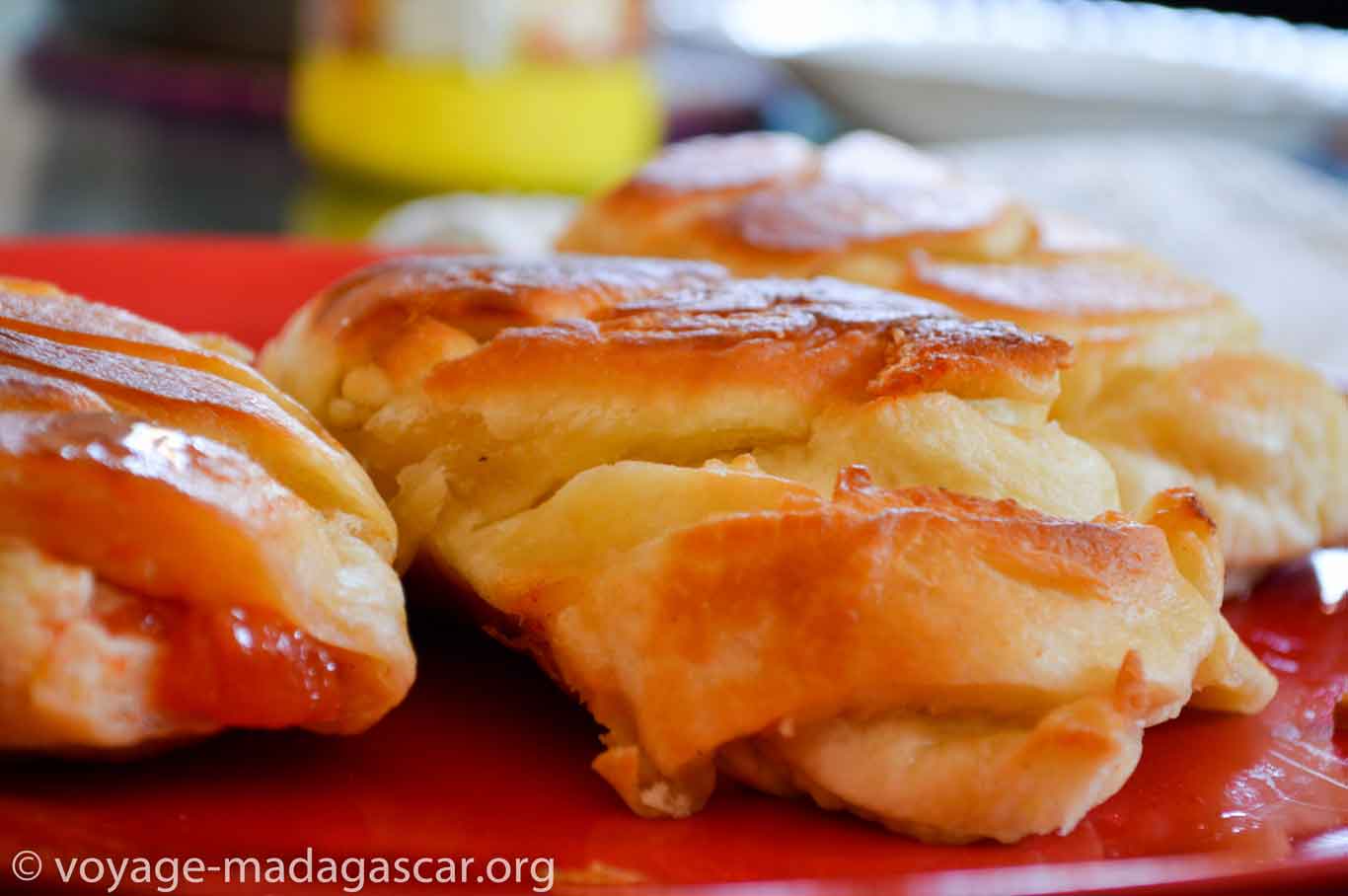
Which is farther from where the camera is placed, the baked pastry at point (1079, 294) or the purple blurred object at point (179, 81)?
the purple blurred object at point (179, 81)

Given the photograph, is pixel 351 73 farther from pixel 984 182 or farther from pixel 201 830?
pixel 201 830

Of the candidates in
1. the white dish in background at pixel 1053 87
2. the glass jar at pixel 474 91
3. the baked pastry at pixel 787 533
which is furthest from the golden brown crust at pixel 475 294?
the white dish in background at pixel 1053 87

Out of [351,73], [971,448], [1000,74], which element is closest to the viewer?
[971,448]

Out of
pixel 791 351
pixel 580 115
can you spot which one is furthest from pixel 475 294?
pixel 580 115

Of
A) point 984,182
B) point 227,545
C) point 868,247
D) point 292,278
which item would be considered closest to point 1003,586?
point 227,545
